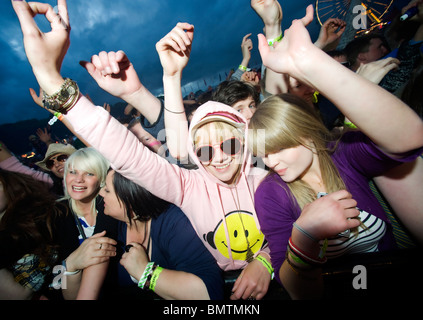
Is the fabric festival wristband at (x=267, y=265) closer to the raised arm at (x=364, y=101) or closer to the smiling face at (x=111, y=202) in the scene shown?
the raised arm at (x=364, y=101)

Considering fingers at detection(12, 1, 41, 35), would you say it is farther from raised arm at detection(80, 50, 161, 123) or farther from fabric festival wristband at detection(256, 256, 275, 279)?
fabric festival wristband at detection(256, 256, 275, 279)

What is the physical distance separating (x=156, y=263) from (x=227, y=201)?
77 centimetres

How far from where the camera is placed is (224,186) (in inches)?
50.6

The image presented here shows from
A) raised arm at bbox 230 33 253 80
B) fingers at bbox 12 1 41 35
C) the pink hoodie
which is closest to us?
fingers at bbox 12 1 41 35

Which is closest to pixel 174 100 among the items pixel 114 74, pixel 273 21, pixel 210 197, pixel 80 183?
pixel 114 74

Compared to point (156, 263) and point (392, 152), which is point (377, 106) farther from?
point (156, 263)

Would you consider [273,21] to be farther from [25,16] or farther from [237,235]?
[237,235]

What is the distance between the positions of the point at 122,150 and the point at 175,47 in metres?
0.82

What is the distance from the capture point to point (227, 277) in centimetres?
116

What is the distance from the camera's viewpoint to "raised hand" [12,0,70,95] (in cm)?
77

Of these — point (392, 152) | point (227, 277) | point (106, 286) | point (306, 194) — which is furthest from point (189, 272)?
point (392, 152)

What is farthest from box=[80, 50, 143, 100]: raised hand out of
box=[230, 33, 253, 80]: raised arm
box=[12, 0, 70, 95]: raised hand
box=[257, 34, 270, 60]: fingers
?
box=[230, 33, 253, 80]: raised arm

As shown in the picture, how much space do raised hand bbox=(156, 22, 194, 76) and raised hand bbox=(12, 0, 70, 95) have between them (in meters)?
0.56

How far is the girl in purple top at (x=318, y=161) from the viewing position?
652 millimetres
